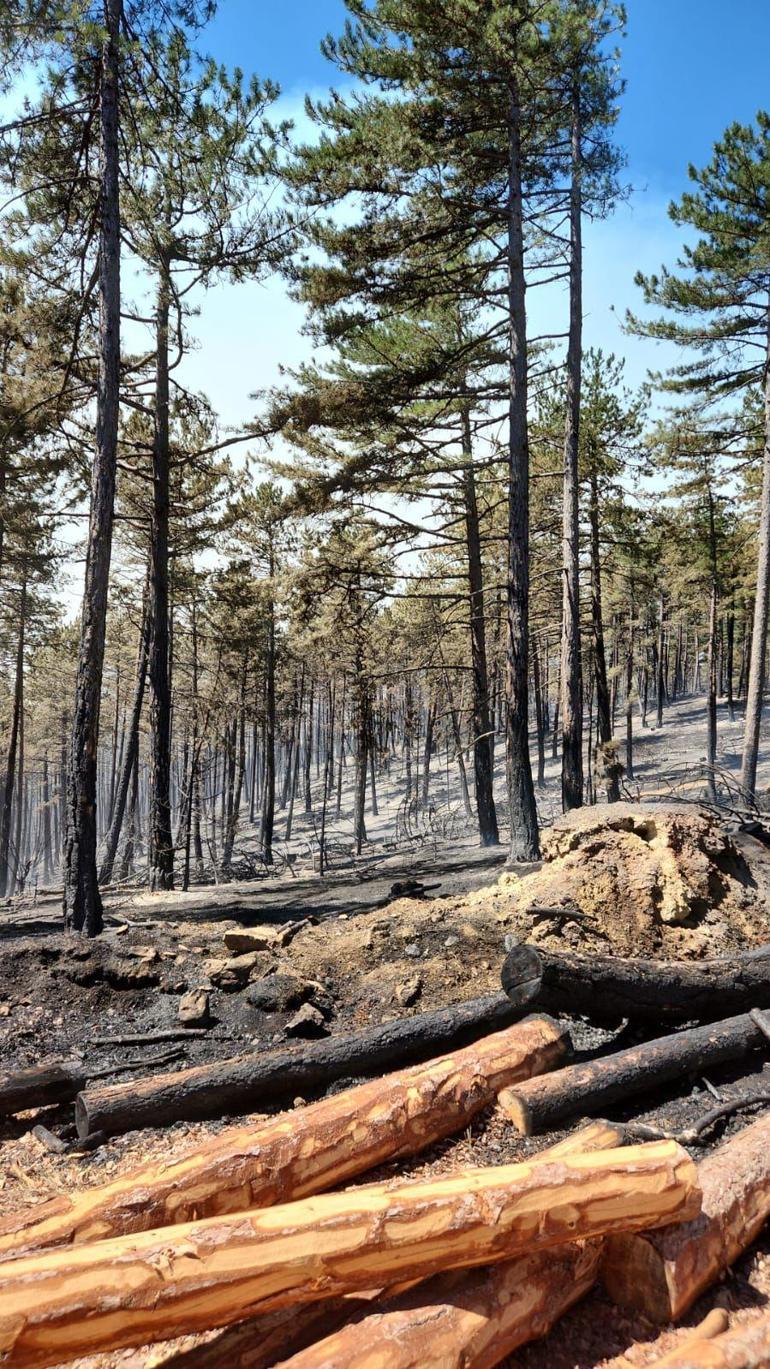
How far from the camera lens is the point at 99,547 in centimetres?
820

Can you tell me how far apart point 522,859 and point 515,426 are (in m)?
6.51

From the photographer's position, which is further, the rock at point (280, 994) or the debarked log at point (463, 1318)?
the rock at point (280, 994)

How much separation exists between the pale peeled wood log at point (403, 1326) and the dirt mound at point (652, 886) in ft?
11.8

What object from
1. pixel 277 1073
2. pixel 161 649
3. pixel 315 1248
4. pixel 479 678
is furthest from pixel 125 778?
pixel 315 1248

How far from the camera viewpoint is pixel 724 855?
6.92 m

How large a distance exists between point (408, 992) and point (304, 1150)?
2.28 meters

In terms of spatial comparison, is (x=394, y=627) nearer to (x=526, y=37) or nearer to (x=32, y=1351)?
(x=526, y=37)

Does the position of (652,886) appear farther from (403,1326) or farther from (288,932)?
(403,1326)

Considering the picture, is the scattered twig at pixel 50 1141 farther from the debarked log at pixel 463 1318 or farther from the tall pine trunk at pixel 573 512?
the tall pine trunk at pixel 573 512

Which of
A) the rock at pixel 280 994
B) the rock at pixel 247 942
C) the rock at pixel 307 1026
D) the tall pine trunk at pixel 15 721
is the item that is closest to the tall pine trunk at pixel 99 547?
the rock at pixel 247 942

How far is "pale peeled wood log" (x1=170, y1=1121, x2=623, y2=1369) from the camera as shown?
225 centimetres

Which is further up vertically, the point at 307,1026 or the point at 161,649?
the point at 161,649

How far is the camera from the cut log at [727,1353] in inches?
90.7

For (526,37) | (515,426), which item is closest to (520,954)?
(515,426)
